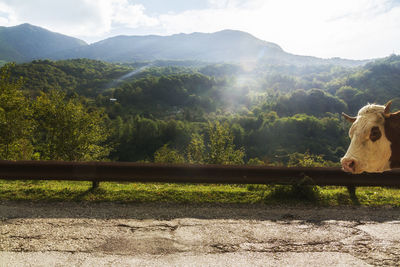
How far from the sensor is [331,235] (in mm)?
4484

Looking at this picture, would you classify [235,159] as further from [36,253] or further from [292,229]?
[36,253]

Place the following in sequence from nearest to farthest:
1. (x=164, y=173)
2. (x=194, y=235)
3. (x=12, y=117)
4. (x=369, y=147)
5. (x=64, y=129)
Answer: (x=369, y=147), (x=194, y=235), (x=164, y=173), (x=12, y=117), (x=64, y=129)

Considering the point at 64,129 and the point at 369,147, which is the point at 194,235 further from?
the point at 64,129

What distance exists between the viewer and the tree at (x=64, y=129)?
20.7 metres

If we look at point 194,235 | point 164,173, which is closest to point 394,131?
point 194,235

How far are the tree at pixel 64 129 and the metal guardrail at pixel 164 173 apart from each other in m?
14.3

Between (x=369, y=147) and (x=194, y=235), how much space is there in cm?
301

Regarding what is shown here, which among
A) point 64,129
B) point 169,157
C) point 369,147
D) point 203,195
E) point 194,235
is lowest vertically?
point 169,157

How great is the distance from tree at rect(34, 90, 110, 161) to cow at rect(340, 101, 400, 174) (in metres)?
21.2

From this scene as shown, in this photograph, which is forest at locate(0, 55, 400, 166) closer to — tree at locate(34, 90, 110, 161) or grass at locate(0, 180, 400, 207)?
tree at locate(34, 90, 110, 161)

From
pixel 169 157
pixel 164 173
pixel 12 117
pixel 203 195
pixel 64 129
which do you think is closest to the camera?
pixel 203 195

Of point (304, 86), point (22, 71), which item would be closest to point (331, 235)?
point (22, 71)

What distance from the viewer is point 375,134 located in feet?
8.29

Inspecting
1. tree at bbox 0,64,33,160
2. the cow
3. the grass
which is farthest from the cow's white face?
tree at bbox 0,64,33,160
